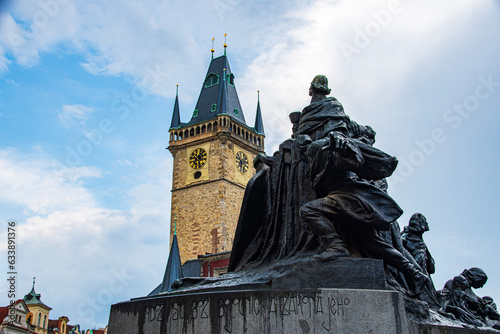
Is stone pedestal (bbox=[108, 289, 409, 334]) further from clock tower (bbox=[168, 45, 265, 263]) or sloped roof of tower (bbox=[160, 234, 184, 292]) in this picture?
clock tower (bbox=[168, 45, 265, 263])

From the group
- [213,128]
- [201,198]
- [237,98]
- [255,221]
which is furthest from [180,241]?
[255,221]

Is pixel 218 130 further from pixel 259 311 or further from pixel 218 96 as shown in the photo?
pixel 259 311

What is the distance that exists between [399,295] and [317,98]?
307 centimetres

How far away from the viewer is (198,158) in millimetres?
61156

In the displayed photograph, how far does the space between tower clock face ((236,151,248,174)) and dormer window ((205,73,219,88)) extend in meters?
10.6

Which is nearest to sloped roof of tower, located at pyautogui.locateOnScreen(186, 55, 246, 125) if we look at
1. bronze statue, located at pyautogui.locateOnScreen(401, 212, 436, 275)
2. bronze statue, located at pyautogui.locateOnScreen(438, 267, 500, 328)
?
bronze statue, located at pyautogui.locateOnScreen(401, 212, 436, 275)

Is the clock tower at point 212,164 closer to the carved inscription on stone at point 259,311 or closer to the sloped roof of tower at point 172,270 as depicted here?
the sloped roof of tower at point 172,270

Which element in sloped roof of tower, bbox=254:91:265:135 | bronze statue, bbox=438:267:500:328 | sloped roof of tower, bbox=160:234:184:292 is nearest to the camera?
bronze statue, bbox=438:267:500:328

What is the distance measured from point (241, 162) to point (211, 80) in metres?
12.4

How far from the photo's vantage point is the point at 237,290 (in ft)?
17.0

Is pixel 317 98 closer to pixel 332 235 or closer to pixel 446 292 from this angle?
pixel 332 235

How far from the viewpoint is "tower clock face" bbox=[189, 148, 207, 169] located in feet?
199

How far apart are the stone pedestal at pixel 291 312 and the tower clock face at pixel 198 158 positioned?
55475 millimetres

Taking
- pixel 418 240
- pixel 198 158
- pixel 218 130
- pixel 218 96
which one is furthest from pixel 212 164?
pixel 418 240
